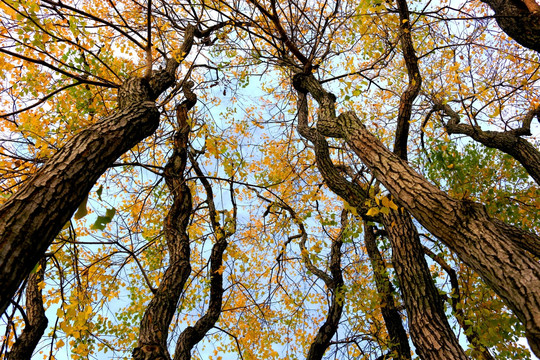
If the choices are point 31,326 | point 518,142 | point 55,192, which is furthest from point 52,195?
point 518,142

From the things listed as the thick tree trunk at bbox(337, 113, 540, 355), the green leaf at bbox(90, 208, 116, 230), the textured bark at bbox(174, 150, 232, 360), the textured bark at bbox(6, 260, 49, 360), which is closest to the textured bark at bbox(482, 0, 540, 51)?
the thick tree trunk at bbox(337, 113, 540, 355)

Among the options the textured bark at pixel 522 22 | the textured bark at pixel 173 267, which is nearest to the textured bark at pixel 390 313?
the textured bark at pixel 173 267

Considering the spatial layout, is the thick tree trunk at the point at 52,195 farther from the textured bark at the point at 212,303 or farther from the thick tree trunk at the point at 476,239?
the thick tree trunk at the point at 476,239

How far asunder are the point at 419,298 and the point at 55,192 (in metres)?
3.33

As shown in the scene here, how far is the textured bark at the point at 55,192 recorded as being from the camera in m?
1.50

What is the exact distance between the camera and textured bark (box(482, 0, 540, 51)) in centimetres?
413

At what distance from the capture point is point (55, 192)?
1774 millimetres

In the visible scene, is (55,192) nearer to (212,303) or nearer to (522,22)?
(212,303)

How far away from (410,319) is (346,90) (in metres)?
2.48

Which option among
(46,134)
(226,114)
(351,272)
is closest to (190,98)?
(226,114)

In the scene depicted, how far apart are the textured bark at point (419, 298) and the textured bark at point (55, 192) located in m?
2.82

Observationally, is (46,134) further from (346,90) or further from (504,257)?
(504,257)

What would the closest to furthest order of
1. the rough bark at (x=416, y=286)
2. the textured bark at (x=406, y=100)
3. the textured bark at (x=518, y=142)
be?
the rough bark at (x=416, y=286)
the textured bark at (x=406, y=100)
the textured bark at (x=518, y=142)

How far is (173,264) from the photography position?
379 centimetres
